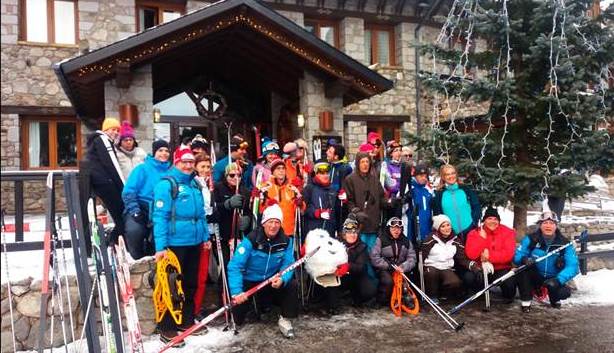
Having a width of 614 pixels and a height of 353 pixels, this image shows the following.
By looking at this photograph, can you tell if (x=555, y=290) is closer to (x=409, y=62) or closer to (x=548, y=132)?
(x=548, y=132)

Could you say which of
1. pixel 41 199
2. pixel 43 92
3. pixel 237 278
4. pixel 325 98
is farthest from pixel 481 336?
pixel 43 92

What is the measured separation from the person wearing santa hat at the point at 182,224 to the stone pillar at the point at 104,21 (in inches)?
349

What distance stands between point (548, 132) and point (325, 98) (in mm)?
4200

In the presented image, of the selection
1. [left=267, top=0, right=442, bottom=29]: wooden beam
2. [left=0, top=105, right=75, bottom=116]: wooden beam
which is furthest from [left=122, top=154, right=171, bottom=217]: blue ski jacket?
[left=267, top=0, right=442, bottom=29]: wooden beam

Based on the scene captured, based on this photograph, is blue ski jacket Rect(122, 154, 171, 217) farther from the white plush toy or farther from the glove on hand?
the glove on hand

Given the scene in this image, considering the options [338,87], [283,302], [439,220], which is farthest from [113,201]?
[338,87]

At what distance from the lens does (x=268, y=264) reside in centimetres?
493

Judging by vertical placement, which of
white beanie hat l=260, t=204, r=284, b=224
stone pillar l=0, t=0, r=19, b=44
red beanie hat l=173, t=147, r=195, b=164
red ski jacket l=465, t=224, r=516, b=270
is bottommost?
red ski jacket l=465, t=224, r=516, b=270

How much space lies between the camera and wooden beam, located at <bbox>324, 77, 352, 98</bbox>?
8.89m

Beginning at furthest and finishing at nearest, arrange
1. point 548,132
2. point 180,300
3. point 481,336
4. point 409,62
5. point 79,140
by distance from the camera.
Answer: point 409,62, point 79,140, point 548,132, point 481,336, point 180,300

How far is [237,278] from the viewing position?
15.3 ft

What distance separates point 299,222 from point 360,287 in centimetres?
104

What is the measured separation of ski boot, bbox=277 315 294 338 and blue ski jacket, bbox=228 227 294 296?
1.23ft

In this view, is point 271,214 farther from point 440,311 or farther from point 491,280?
point 491,280
